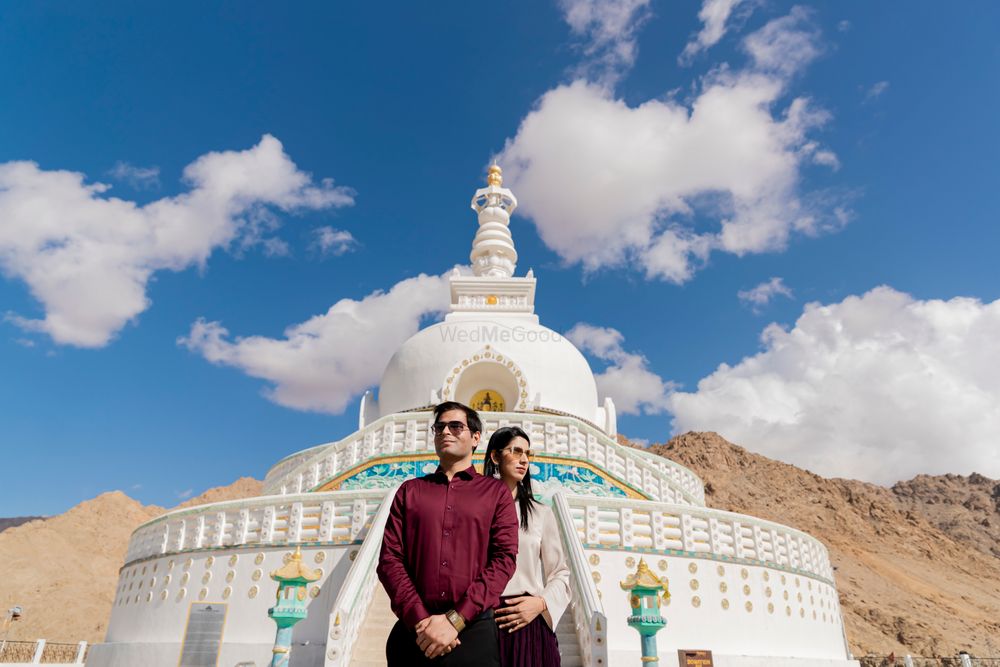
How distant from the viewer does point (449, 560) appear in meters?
3.16

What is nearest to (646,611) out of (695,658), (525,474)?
(695,658)

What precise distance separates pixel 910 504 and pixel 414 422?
84.0 meters

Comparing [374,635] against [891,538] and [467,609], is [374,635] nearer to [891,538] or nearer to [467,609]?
[467,609]

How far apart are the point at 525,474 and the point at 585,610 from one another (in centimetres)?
541

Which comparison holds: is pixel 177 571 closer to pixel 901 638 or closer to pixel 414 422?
pixel 414 422

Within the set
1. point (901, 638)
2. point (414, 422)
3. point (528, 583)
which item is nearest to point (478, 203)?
point (414, 422)

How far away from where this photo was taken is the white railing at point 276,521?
11.9m

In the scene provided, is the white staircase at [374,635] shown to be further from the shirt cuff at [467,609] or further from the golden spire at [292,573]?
the shirt cuff at [467,609]

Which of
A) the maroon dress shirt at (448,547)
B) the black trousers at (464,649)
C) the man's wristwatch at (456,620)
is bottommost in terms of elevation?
the black trousers at (464,649)

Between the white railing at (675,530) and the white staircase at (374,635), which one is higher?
the white railing at (675,530)

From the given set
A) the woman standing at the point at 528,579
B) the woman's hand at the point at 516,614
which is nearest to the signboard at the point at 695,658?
the woman standing at the point at 528,579

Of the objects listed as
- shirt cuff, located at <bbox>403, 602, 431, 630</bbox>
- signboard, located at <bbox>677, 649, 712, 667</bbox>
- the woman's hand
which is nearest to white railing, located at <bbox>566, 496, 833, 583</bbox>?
signboard, located at <bbox>677, 649, 712, 667</bbox>

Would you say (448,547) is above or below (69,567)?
below

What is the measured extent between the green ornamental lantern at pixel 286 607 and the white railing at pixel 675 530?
17.4 feet
